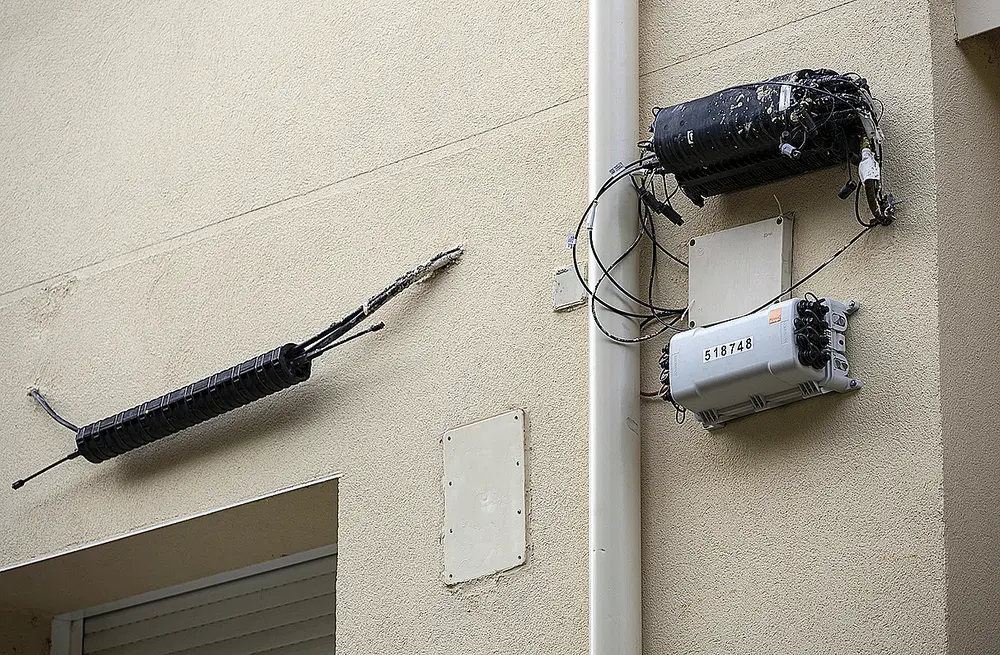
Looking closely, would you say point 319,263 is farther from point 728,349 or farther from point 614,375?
point 728,349

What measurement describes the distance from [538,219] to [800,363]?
97 centimetres

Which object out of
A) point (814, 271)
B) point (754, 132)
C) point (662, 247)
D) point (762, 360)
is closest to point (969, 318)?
point (814, 271)

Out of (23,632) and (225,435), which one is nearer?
(225,435)

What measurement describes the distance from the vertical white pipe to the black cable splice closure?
52cm

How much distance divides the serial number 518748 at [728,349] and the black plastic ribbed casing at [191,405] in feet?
4.20

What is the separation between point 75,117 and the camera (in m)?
5.38

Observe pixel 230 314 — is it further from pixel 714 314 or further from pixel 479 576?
pixel 714 314

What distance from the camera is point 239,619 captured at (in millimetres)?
5102

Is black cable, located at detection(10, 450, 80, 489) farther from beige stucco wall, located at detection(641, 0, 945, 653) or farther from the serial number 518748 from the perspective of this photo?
the serial number 518748

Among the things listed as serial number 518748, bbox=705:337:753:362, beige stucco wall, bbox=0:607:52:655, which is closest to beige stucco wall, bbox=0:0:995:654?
serial number 518748, bbox=705:337:753:362

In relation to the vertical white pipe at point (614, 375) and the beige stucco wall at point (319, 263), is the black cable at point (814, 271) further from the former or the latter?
the beige stucco wall at point (319, 263)

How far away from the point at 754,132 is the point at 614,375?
65 centimetres

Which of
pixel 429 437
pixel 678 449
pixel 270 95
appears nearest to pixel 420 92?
pixel 270 95

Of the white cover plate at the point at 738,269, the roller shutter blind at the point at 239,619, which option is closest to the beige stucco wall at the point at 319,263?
the white cover plate at the point at 738,269
